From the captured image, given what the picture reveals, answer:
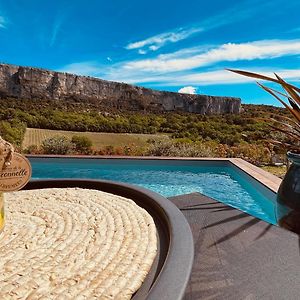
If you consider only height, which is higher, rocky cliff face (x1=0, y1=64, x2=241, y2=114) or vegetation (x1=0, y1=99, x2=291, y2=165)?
rocky cliff face (x1=0, y1=64, x2=241, y2=114)

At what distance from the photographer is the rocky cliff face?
25766 mm

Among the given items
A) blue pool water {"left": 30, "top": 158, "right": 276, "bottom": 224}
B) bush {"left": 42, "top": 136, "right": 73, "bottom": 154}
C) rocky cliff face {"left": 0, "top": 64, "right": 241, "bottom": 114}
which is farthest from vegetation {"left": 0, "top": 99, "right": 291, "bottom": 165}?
rocky cliff face {"left": 0, "top": 64, "right": 241, "bottom": 114}

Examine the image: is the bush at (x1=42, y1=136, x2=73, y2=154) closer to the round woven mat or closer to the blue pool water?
the blue pool water

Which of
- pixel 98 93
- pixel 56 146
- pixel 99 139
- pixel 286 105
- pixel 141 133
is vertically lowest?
pixel 56 146

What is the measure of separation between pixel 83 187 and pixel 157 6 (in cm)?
1004

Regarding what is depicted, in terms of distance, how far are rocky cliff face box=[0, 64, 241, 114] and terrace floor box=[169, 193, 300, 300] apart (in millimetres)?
26577

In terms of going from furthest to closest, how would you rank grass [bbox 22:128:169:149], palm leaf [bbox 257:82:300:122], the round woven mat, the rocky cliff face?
the rocky cliff face < grass [bbox 22:128:169:149] < palm leaf [bbox 257:82:300:122] < the round woven mat

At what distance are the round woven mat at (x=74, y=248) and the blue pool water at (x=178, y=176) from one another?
263 cm

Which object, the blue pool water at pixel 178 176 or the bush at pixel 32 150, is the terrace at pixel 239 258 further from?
the bush at pixel 32 150

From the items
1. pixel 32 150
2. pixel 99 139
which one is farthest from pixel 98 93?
pixel 32 150

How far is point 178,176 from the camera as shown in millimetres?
5996

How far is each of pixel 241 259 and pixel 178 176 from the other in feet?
15.5

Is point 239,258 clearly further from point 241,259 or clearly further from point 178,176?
point 178,176

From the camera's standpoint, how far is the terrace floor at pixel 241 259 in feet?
3.48
